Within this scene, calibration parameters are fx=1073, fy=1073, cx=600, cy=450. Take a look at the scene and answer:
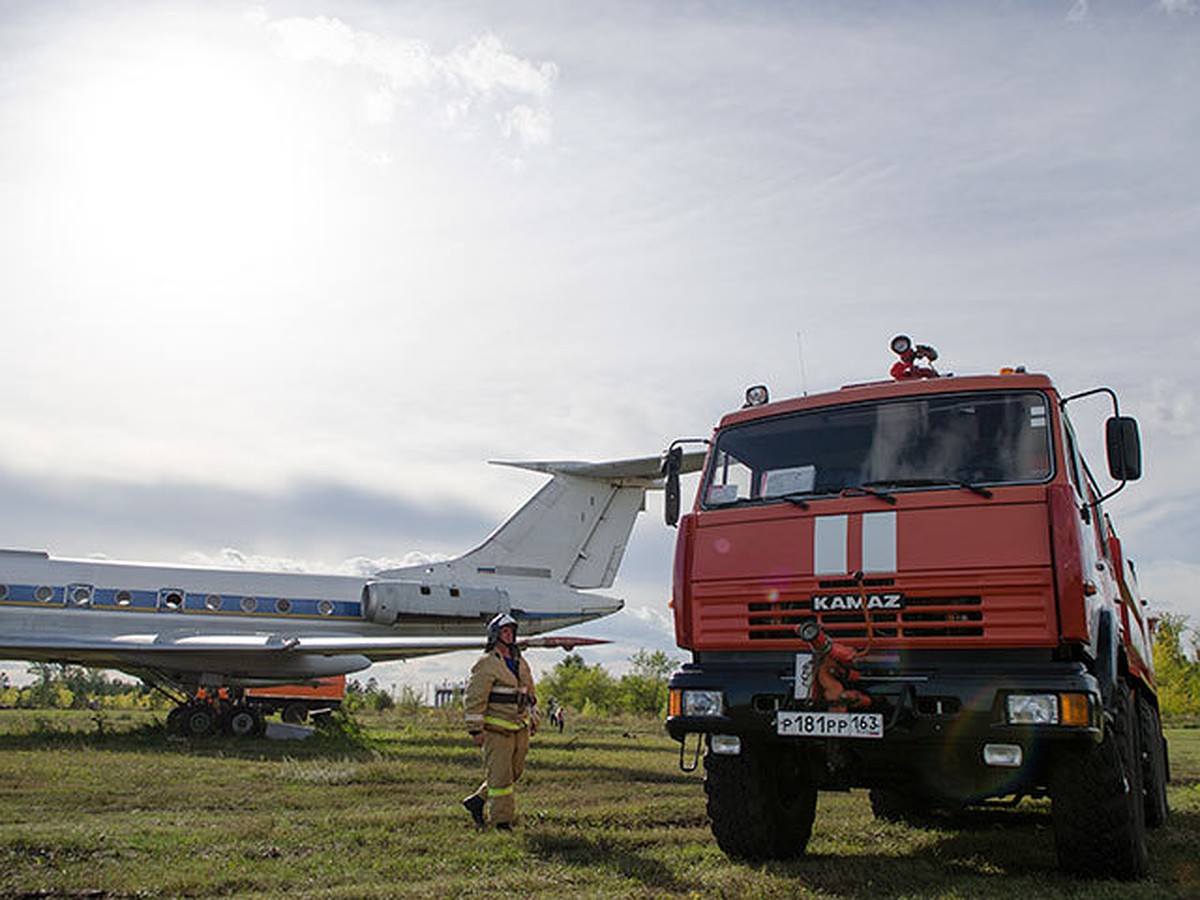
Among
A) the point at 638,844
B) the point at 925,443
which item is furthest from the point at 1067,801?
the point at 638,844

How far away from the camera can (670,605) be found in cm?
731

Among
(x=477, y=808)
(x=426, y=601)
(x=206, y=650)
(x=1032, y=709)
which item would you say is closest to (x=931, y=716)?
(x=1032, y=709)

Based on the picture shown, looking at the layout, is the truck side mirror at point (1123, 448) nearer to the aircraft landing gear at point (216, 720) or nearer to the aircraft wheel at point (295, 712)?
the aircraft landing gear at point (216, 720)

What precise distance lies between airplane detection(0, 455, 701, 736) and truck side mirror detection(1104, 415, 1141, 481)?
11693 mm

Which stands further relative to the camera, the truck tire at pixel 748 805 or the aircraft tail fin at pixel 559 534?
the aircraft tail fin at pixel 559 534

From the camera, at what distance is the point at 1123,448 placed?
6859mm

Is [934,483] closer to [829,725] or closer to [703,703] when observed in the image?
[829,725]

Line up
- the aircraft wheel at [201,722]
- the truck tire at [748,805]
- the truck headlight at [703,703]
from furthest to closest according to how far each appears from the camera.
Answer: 1. the aircraft wheel at [201,722]
2. the truck tire at [748,805]
3. the truck headlight at [703,703]

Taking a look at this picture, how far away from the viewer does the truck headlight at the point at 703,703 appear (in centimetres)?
668

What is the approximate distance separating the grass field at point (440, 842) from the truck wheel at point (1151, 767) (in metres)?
0.20

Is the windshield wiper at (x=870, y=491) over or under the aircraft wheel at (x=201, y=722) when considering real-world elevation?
over

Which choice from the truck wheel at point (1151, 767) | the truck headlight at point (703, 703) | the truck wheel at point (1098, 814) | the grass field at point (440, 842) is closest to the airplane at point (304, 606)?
the grass field at point (440, 842)

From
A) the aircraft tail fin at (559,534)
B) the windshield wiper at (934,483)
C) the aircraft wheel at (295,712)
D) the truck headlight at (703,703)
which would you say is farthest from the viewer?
the aircraft wheel at (295,712)

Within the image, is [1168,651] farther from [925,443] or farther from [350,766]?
[925,443]
